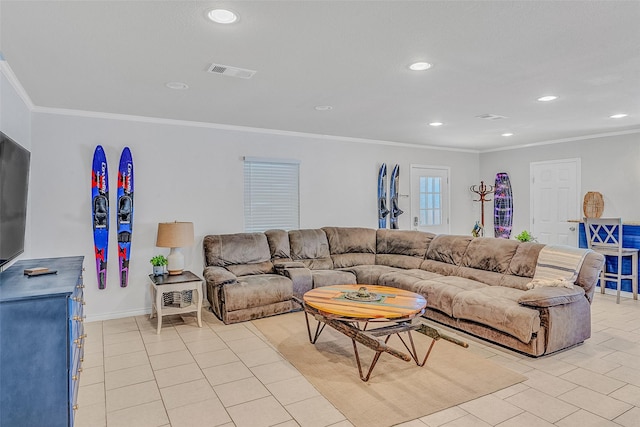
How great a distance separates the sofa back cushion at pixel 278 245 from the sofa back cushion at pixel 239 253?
0.32 ft

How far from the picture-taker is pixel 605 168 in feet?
19.4

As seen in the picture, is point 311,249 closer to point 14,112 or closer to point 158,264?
point 158,264

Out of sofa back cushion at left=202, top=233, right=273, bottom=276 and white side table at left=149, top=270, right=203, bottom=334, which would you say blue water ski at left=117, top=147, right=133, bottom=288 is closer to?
white side table at left=149, top=270, right=203, bottom=334

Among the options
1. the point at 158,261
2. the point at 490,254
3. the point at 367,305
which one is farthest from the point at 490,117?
the point at 158,261

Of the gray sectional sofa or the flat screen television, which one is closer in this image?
the flat screen television

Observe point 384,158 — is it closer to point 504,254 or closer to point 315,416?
point 504,254

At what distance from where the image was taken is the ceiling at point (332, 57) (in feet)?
6.85

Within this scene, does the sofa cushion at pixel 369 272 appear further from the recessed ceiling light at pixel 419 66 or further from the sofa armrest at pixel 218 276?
the recessed ceiling light at pixel 419 66

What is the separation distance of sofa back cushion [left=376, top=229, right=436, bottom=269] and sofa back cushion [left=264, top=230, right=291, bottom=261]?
143cm

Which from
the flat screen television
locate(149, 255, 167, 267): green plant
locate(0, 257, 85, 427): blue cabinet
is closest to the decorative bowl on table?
locate(0, 257, 85, 427): blue cabinet

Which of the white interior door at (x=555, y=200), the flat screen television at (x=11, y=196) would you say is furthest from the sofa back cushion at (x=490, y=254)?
the flat screen television at (x=11, y=196)

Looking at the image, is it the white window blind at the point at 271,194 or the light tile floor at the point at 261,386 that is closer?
the light tile floor at the point at 261,386

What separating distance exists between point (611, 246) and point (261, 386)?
5007mm

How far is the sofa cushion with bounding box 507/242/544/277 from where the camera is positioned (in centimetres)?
404
